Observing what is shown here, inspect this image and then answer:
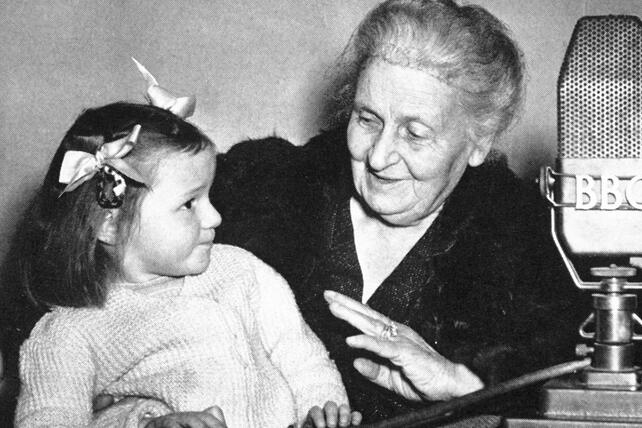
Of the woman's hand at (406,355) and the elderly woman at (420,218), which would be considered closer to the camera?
the woman's hand at (406,355)

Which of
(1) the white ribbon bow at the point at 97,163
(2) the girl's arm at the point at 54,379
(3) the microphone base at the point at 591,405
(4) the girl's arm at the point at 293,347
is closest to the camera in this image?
(3) the microphone base at the point at 591,405

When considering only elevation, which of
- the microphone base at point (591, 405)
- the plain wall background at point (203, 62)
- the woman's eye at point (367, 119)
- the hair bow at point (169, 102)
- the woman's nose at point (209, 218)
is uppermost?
the plain wall background at point (203, 62)

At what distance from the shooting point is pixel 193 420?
1.31 metres

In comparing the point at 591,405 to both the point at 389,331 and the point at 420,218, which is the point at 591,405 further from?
the point at 420,218

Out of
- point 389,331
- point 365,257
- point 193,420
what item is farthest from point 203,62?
point 193,420

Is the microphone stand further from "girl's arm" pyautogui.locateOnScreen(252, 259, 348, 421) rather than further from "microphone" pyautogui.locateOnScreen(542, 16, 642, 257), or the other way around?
"girl's arm" pyautogui.locateOnScreen(252, 259, 348, 421)

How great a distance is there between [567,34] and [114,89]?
54.2 inches

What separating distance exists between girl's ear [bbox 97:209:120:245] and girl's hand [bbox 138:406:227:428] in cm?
36

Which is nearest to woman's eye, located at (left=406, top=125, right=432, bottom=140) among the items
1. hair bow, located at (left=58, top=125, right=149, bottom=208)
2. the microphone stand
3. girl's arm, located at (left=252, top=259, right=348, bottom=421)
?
girl's arm, located at (left=252, top=259, right=348, bottom=421)

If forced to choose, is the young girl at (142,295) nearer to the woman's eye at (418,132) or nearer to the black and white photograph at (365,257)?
the black and white photograph at (365,257)

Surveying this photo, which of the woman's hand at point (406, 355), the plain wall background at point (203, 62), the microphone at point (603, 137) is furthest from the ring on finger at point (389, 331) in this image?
the plain wall background at point (203, 62)

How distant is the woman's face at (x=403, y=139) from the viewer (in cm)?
182

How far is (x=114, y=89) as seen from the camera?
2850mm

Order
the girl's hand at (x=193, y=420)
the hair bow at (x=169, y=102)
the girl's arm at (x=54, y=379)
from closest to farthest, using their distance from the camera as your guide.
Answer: the girl's hand at (x=193, y=420) → the girl's arm at (x=54, y=379) → the hair bow at (x=169, y=102)
